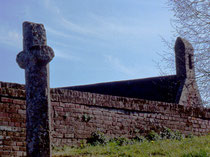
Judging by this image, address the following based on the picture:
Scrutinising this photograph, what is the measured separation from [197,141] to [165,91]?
427 inches

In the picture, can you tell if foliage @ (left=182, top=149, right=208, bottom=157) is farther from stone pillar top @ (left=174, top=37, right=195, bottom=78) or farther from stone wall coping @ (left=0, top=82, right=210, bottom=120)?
stone pillar top @ (left=174, top=37, right=195, bottom=78)

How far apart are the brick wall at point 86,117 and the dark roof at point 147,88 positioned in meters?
6.74

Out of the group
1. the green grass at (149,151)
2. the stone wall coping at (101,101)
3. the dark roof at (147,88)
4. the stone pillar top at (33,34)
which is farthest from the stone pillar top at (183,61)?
the stone pillar top at (33,34)

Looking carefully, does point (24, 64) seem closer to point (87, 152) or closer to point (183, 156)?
point (87, 152)

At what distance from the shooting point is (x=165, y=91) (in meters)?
20.0

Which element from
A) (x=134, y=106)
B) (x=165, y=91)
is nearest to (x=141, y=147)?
(x=134, y=106)

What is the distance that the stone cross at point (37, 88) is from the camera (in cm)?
551

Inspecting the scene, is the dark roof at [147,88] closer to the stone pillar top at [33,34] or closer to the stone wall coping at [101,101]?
the stone wall coping at [101,101]

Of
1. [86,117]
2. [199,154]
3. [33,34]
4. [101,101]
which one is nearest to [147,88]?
[101,101]

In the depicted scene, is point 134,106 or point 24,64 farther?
point 134,106

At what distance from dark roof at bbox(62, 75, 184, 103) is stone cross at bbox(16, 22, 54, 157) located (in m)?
14.2

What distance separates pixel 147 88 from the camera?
2028 cm

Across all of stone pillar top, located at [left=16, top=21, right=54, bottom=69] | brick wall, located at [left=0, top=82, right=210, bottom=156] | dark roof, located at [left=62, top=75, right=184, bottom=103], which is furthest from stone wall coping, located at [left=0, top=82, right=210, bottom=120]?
dark roof, located at [left=62, top=75, right=184, bottom=103]

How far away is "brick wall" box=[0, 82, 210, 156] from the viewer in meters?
8.34
